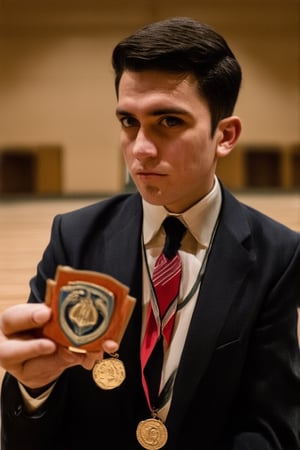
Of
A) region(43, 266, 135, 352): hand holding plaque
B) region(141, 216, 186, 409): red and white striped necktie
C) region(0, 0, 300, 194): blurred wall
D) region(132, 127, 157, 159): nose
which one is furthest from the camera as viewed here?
region(0, 0, 300, 194): blurred wall

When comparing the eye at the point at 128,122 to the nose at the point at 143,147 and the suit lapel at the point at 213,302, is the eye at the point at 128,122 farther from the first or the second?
the suit lapel at the point at 213,302

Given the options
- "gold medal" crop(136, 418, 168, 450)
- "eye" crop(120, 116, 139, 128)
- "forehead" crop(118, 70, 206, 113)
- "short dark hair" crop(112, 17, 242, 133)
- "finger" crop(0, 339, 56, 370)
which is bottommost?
"gold medal" crop(136, 418, 168, 450)

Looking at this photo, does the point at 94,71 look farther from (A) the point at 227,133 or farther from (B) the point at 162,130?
(B) the point at 162,130

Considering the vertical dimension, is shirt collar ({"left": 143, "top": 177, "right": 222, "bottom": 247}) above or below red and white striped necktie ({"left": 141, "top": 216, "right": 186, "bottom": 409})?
above

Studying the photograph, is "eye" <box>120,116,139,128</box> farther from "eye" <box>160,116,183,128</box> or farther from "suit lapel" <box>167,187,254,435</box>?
"suit lapel" <box>167,187,254,435</box>

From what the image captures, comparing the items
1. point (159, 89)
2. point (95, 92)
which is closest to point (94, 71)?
point (95, 92)

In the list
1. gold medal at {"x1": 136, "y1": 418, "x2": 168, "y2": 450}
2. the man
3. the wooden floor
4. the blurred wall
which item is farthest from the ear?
the blurred wall

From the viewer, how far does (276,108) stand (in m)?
7.30

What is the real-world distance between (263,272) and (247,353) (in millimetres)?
177

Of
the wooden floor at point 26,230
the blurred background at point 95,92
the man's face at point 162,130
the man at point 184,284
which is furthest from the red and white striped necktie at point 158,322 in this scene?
the blurred background at point 95,92

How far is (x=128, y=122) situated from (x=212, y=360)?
50 cm

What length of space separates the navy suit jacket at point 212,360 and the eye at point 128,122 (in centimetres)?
24

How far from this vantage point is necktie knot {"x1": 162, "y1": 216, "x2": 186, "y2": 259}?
1229 millimetres

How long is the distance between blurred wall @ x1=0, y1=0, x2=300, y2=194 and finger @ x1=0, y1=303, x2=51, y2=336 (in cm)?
621
